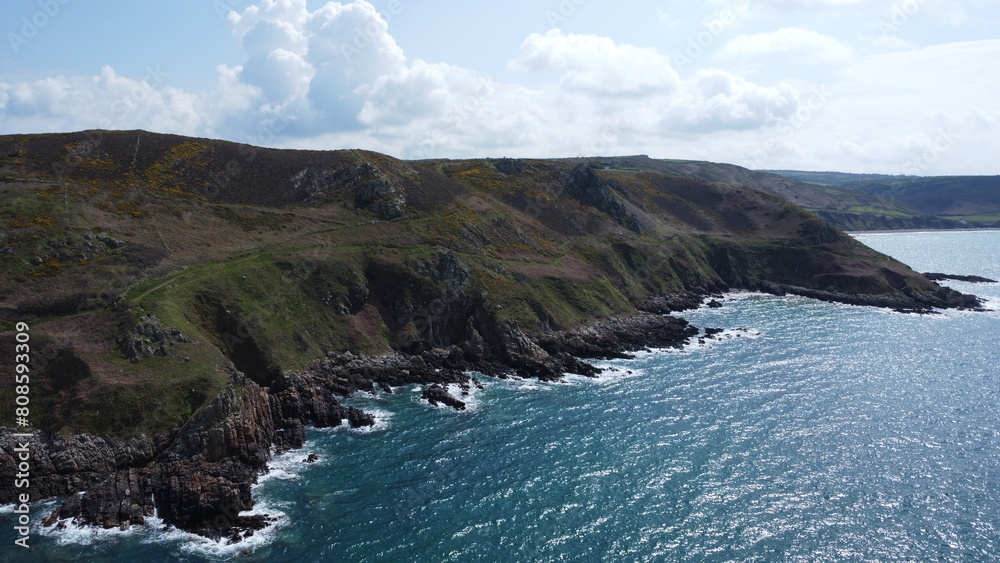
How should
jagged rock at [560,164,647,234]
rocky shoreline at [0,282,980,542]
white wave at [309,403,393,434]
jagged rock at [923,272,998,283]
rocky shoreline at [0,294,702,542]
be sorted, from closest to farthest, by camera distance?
1. rocky shoreline at [0,294,702,542]
2. rocky shoreline at [0,282,980,542]
3. white wave at [309,403,393,434]
4. jagged rock at [923,272,998,283]
5. jagged rock at [560,164,647,234]

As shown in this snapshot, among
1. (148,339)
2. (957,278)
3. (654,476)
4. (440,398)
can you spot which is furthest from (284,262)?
(957,278)

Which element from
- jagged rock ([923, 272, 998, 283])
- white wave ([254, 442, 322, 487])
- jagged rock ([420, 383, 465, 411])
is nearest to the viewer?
white wave ([254, 442, 322, 487])

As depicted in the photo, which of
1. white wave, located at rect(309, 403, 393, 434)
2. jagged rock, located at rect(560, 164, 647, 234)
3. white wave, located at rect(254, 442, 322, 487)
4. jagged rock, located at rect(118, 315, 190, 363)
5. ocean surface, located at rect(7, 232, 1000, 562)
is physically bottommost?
ocean surface, located at rect(7, 232, 1000, 562)

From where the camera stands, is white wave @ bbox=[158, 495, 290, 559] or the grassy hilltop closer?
white wave @ bbox=[158, 495, 290, 559]

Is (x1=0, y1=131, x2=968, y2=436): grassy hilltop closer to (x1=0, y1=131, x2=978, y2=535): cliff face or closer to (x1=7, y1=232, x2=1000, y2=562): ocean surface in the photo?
(x1=0, y1=131, x2=978, y2=535): cliff face

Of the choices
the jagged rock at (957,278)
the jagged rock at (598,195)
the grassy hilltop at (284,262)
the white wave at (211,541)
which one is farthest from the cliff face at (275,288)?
the jagged rock at (957,278)

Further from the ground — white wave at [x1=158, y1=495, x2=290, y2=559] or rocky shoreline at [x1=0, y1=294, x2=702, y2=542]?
rocky shoreline at [x1=0, y1=294, x2=702, y2=542]

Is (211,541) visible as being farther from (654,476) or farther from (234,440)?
(654,476)

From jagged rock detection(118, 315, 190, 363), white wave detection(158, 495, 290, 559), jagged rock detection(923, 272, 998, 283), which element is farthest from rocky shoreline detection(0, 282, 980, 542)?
jagged rock detection(923, 272, 998, 283)
